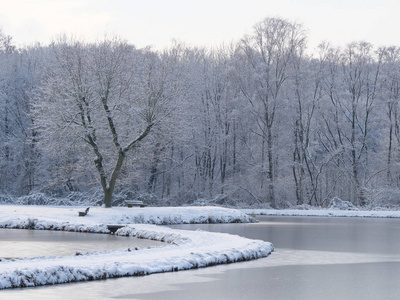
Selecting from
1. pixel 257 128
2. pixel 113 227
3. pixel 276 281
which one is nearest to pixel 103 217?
pixel 113 227

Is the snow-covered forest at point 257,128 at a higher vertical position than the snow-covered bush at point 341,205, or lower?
higher

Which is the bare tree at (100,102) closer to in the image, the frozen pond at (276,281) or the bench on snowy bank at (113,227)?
the bench on snowy bank at (113,227)

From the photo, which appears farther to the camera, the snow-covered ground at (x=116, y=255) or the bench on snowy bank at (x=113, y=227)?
the bench on snowy bank at (x=113, y=227)

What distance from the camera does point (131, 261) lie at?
15.9 m

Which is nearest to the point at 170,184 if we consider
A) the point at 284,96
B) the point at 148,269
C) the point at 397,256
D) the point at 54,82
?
the point at 284,96

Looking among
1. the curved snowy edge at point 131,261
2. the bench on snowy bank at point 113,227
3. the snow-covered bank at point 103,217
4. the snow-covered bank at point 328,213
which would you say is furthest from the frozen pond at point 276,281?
the snow-covered bank at point 328,213

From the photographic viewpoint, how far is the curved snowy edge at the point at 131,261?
1353cm

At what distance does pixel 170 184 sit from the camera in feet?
196

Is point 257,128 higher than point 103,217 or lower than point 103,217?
higher

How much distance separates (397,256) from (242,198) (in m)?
37.7

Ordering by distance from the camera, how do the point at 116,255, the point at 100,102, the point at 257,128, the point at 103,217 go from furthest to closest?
the point at 257,128, the point at 100,102, the point at 103,217, the point at 116,255

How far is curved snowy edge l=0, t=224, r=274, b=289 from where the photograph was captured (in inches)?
533

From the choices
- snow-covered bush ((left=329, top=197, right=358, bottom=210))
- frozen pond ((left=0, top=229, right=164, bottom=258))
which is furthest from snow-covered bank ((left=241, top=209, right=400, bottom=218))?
frozen pond ((left=0, top=229, right=164, bottom=258))

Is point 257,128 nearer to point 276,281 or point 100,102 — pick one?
point 100,102
